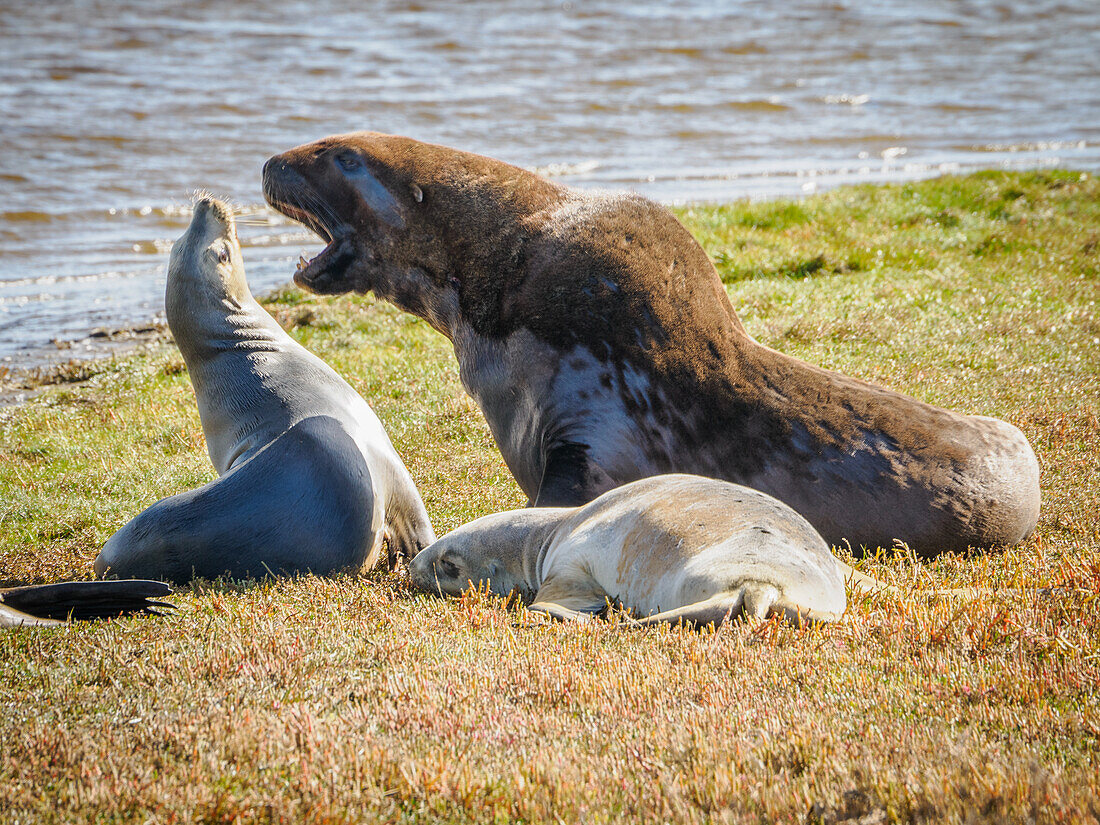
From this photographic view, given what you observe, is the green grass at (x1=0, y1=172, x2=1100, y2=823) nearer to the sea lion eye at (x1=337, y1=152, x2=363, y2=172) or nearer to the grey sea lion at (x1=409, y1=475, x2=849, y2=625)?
→ the grey sea lion at (x1=409, y1=475, x2=849, y2=625)

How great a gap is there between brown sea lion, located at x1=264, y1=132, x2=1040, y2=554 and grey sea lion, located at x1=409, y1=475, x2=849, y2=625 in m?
0.58

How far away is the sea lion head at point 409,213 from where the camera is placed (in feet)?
19.7

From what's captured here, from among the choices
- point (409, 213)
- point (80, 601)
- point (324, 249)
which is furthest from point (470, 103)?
point (80, 601)

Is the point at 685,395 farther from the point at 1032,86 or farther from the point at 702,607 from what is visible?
the point at 1032,86

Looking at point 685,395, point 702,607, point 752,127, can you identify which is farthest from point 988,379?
point 752,127

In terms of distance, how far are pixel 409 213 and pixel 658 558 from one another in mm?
2928

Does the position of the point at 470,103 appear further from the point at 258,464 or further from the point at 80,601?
the point at 80,601

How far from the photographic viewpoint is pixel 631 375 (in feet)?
18.1

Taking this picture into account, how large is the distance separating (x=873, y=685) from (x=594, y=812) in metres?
1.07

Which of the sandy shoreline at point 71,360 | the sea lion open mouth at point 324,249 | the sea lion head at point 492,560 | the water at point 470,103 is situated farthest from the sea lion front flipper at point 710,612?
the water at point 470,103

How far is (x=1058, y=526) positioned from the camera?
18.6 ft

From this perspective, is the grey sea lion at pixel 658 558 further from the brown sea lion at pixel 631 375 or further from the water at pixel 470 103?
the water at pixel 470 103

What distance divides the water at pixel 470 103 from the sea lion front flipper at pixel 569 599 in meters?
9.03

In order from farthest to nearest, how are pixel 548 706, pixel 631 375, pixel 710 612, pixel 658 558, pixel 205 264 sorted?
1. pixel 205 264
2. pixel 631 375
3. pixel 658 558
4. pixel 710 612
5. pixel 548 706
